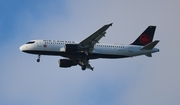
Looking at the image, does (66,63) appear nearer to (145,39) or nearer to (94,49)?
(94,49)

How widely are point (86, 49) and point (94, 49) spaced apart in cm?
190

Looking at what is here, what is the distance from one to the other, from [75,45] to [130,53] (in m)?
10.0

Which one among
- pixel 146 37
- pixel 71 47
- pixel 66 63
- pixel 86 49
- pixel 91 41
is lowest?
pixel 66 63

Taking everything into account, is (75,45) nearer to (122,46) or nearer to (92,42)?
(92,42)

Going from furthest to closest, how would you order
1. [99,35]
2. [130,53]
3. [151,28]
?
1. [151,28]
2. [130,53]
3. [99,35]

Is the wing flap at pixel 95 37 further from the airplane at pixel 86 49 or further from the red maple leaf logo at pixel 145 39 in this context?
the red maple leaf logo at pixel 145 39

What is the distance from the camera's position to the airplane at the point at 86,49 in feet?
257

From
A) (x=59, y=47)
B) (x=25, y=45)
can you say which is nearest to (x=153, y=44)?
(x=59, y=47)

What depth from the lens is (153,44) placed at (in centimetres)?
8006

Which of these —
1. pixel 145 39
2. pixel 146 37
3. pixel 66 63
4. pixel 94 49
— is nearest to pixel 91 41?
pixel 94 49

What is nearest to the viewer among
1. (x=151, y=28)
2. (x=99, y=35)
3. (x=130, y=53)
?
(x=99, y=35)

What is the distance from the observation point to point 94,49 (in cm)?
8056

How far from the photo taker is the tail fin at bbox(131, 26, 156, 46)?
85.2 meters

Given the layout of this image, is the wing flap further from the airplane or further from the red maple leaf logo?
the red maple leaf logo
